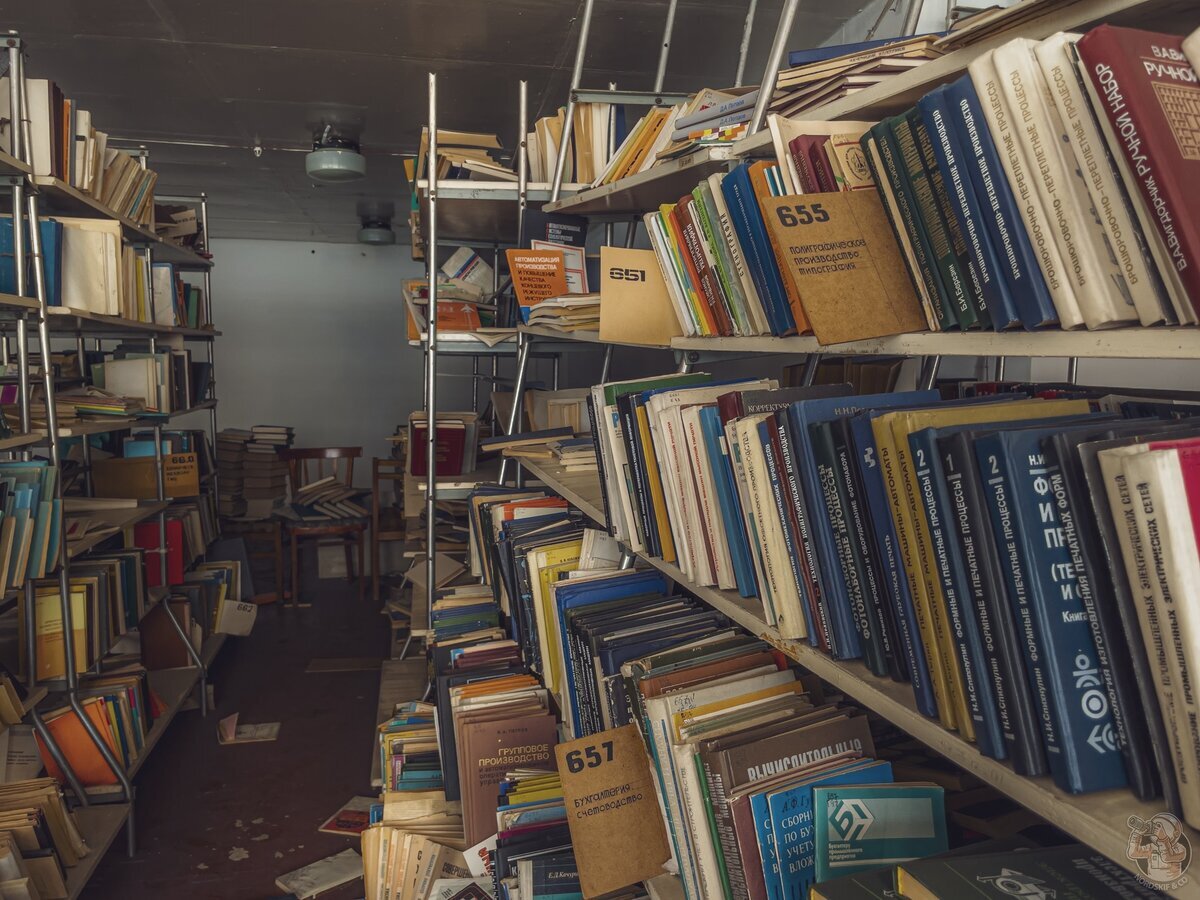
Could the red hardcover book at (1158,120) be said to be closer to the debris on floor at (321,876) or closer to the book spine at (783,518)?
the book spine at (783,518)

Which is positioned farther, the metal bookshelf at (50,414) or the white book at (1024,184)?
the metal bookshelf at (50,414)

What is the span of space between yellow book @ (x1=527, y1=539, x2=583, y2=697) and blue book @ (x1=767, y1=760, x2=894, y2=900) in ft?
2.98

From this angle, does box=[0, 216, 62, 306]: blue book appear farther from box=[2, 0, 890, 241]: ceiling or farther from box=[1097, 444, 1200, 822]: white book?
box=[1097, 444, 1200, 822]: white book

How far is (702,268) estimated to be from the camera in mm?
1278

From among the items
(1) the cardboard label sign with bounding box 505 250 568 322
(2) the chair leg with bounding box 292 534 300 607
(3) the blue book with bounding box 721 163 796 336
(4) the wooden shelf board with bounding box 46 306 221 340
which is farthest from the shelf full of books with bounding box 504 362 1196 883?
(2) the chair leg with bounding box 292 534 300 607

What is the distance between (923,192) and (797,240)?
5.4 inches

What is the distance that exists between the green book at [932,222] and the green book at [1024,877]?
18.3 inches

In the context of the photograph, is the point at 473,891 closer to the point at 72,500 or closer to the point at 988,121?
the point at 988,121

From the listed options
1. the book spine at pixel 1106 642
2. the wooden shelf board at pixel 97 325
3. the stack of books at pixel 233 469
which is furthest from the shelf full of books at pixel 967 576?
the stack of books at pixel 233 469

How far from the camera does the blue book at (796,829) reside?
892 mm

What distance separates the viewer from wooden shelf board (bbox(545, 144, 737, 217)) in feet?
4.53

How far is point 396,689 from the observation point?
11.8 feet

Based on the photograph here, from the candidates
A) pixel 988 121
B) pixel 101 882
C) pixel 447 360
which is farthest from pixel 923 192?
pixel 447 360

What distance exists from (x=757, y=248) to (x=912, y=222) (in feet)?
0.91
